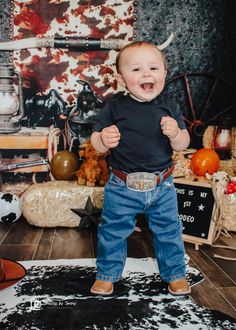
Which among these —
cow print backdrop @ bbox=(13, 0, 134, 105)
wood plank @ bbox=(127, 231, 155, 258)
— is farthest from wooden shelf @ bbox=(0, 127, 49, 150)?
wood plank @ bbox=(127, 231, 155, 258)

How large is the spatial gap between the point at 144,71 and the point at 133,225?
728 millimetres

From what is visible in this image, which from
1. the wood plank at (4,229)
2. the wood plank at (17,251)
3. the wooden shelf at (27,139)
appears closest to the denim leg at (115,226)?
the wood plank at (17,251)

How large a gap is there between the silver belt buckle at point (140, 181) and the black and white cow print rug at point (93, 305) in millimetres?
526

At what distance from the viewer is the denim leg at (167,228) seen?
5.94ft

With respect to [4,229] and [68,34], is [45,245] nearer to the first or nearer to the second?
[4,229]

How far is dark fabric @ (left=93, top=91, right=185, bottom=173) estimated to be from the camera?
1748 mm

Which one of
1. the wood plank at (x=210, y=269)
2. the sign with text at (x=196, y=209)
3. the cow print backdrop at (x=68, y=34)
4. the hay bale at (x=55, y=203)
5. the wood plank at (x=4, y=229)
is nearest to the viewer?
the wood plank at (x=210, y=269)

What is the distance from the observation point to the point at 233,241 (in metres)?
2.70

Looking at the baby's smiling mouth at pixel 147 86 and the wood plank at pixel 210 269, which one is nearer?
the baby's smiling mouth at pixel 147 86

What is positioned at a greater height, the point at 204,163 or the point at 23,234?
the point at 204,163

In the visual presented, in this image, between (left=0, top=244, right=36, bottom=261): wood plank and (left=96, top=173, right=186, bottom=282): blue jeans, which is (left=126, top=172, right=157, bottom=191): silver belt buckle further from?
(left=0, top=244, right=36, bottom=261): wood plank

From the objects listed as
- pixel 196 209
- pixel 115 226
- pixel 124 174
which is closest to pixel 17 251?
pixel 115 226

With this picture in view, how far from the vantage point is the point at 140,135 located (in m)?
1.75

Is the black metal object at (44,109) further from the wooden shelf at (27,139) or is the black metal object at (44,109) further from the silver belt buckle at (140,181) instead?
the silver belt buckle at (140,181)
